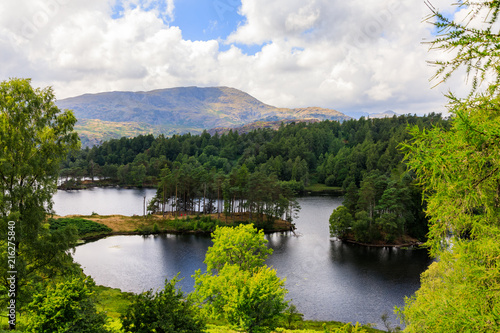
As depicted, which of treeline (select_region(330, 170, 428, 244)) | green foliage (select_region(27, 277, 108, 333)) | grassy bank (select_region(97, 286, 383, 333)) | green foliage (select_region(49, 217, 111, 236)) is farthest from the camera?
green foliage (select_region(49, 217, 111, 236))

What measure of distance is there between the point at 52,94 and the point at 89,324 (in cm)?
1218

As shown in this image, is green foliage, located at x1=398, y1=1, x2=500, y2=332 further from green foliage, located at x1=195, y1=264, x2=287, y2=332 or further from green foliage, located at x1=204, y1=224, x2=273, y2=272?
green foliage, located at x1=204, y1=224, x2=273, y2=272

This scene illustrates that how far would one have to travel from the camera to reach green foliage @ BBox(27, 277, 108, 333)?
11.1m

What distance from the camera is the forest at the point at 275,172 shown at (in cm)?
6347

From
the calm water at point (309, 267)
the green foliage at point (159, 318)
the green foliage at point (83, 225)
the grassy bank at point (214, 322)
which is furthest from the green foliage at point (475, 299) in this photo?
the green foliage at point (83, 225)

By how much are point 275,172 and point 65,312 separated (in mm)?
121322

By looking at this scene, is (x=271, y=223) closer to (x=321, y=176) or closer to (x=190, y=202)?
(x=190, y=202)

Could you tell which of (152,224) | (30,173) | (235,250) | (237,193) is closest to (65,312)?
(30,173)

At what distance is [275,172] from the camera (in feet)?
431

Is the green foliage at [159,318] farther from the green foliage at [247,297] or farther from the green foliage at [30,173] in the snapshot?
the green foliage at [30,173]

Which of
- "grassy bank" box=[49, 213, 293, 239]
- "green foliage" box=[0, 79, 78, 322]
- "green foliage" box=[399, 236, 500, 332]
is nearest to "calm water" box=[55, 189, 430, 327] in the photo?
"grassy bank" box=[49, 213, 293, 239]

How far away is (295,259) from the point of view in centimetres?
5169

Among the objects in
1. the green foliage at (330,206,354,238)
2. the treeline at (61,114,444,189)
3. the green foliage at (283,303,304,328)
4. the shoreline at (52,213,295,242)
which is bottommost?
the green foliage at (283,303,304,328)

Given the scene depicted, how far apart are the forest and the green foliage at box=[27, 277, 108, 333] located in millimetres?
12236
